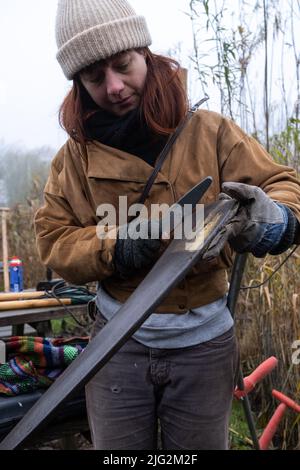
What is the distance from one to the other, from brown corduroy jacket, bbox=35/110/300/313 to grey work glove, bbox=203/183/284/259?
0.52ft

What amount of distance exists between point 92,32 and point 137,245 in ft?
2.14

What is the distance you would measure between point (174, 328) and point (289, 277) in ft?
5.98

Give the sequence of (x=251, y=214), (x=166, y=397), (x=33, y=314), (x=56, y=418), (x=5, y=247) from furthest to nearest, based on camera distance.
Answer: (x=5, y=247) → (x=33, y=314) → (x=56, y=418) → (x=166, y=397) → (x=251, y=214)

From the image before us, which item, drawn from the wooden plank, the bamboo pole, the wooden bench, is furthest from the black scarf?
the bamboo pole

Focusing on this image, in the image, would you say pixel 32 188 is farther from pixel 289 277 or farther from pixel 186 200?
pixel 186 200

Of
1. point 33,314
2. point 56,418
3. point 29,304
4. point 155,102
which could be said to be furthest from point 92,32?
point 29,304

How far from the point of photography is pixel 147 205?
1.64m

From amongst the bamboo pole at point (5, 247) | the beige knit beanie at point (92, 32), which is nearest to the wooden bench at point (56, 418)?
the beige knit beanie at point (92, 32)

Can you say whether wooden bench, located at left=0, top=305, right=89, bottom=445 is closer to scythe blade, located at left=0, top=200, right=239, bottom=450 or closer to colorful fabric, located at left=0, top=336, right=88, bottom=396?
colorful fabric, located at left=0, top=336, right=88, bottom=396

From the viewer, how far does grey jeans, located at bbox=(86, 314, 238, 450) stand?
61.2 inches

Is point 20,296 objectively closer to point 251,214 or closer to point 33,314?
point 33,314

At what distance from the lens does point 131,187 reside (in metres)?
1.64

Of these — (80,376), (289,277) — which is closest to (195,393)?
(80,376)

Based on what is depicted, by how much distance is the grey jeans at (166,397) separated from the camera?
1.55 metres
